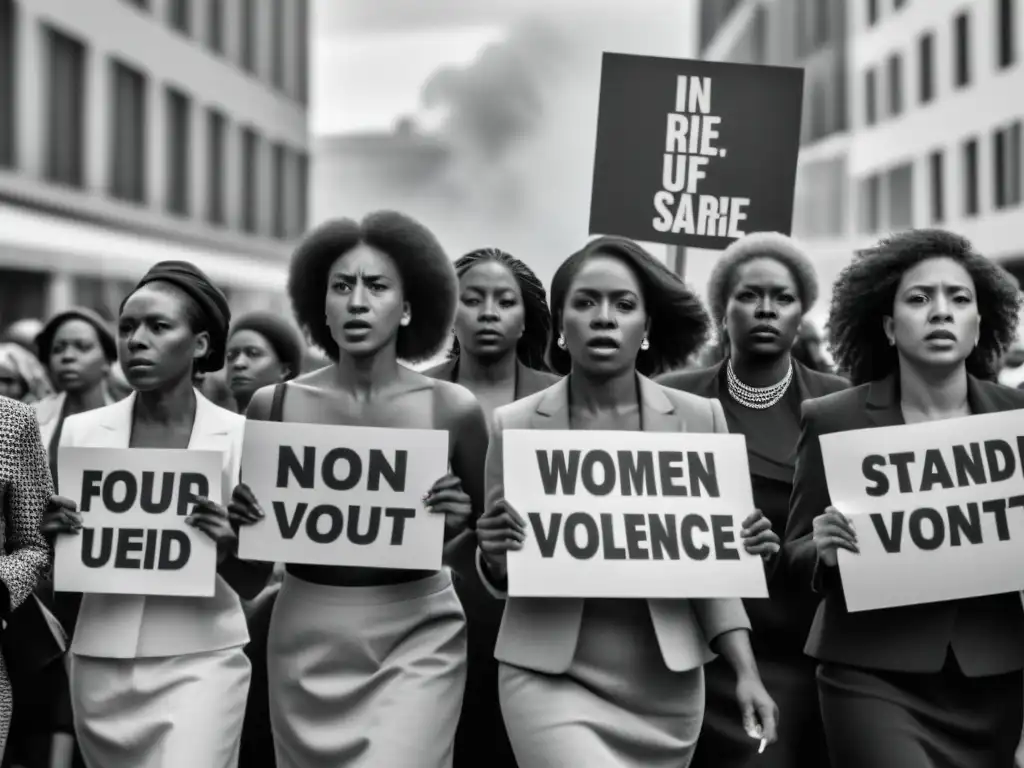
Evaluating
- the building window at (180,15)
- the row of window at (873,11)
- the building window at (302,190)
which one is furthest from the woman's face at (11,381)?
the building window at (302,190)

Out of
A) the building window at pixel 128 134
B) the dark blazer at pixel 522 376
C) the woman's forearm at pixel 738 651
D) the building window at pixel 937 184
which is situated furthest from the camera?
the building window at pixel 937 184

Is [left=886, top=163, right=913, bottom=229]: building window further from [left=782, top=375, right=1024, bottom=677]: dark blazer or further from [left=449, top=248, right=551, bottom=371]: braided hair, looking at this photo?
[left=782, top=375, right=1024, bottom=677]: dark blazer

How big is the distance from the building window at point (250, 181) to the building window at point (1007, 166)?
61.0 ft

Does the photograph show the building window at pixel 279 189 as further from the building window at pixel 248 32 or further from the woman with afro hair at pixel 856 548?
the woman with afro hair at pixel 856 548

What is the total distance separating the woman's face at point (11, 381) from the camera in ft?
32.4

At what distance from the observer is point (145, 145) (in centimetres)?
3491

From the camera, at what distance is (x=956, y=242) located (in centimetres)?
542

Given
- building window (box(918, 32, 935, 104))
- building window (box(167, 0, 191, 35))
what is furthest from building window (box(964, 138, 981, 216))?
building window (box(167, 0, 191, 35))

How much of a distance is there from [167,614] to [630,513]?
153 centimetres

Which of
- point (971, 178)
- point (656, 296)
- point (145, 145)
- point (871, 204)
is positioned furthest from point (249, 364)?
point (871, 204)

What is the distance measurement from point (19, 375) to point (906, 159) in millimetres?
35073

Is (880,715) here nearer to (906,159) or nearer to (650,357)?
(650,357)

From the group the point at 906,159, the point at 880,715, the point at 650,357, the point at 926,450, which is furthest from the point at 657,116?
the point at 906,159

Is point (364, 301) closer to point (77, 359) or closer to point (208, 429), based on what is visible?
point (208, 429)
